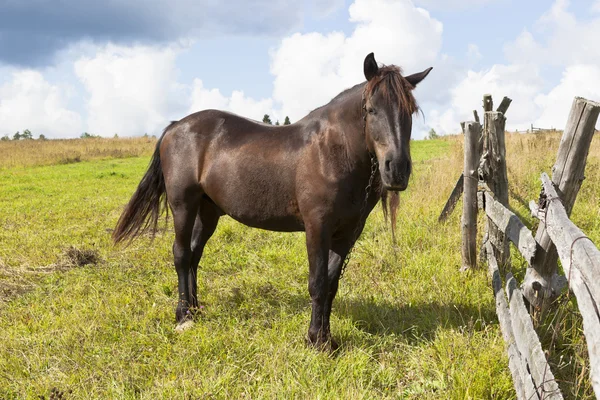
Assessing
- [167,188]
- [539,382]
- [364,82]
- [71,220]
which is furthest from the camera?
[71,220]

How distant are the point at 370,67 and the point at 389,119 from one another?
436 mm

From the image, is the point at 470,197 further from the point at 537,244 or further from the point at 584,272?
the point at 584,272

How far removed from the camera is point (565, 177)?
3168mm

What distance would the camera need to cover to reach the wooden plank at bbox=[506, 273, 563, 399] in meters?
→ 2.23

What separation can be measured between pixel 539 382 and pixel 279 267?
154 inches

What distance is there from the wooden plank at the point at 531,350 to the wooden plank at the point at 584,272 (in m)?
0.46

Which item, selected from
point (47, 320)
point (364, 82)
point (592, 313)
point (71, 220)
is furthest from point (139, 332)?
point (71, 220)

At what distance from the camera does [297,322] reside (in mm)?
4105

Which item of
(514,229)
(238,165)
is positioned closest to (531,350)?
(514,229)

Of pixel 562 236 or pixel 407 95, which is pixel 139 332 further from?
pixel 562 236

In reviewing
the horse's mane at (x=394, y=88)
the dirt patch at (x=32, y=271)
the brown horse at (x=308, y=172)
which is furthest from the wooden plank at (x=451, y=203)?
the dirt patch at (x=32, y=271)

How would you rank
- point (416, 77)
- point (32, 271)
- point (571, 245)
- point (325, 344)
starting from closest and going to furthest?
1. point (571, 245)
2. point (416, 77)
3. point (325, 344)
4. point (32, 271)

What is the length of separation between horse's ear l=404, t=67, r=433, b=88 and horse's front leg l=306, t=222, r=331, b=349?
1.32m

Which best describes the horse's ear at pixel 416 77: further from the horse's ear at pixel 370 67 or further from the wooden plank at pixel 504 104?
the wooden plank at pixel 504 104
